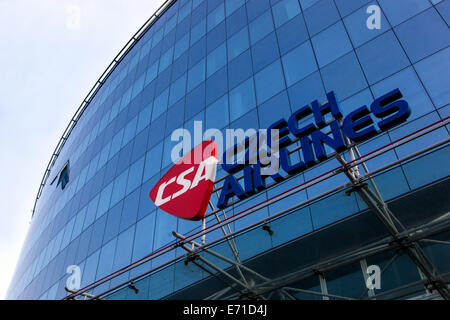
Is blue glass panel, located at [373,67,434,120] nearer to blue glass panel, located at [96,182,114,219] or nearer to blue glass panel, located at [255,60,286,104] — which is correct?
blue glass panel, located at [255,60,286,104]

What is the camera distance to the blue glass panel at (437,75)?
14953 millimetres

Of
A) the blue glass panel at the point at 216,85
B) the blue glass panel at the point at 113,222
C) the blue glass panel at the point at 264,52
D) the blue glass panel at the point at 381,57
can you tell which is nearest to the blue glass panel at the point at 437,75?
the blue glass panel at the point at 381,57

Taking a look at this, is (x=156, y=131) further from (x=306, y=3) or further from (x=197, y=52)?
(x=306, y=3)

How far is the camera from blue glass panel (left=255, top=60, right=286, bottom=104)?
2128 cm

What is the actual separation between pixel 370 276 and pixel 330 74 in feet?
31.5

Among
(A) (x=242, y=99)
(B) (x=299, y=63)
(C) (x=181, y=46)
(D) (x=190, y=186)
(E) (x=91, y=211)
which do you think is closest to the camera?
(D) (x=190, y=186)

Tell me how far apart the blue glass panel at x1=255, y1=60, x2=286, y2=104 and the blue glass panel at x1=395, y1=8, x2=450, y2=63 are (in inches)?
235

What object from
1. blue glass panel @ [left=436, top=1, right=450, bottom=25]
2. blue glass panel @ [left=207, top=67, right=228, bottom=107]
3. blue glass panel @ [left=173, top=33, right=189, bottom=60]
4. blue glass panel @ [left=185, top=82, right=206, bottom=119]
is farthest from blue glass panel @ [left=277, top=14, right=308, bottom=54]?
blue glass panel @ [left=173, top=33, right=189, bottom=60]

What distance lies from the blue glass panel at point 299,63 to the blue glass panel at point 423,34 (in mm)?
4231

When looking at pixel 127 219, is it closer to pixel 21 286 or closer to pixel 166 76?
pixel 166 76

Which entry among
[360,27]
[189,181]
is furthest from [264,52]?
[189,181]

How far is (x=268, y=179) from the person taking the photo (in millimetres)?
18062

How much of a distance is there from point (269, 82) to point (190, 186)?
832cm

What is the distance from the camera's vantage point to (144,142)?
28969 millimetres
